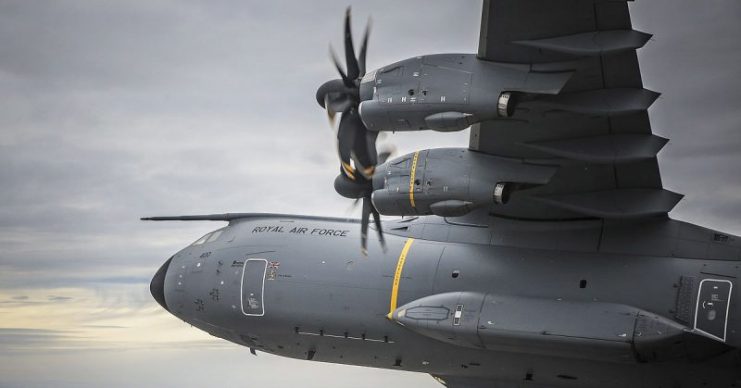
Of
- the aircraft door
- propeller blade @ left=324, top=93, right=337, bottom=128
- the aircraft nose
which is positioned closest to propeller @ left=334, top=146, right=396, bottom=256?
propeller blade @ left=324, top=93, right=337, bottom=128

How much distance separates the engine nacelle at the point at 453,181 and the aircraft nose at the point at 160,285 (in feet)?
21.1

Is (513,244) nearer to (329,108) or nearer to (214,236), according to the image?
(329,108)

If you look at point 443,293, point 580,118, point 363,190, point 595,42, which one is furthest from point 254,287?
point 595,42

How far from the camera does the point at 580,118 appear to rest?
43.5ft

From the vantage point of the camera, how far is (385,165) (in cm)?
1449

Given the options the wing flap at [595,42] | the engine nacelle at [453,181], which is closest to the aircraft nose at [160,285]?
the engine nacelle at [453,181]

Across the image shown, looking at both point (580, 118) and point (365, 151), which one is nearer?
point (580, 118)

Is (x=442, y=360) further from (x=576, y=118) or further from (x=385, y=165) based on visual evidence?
(x=576, y=118)

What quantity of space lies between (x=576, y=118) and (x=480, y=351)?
444 cm

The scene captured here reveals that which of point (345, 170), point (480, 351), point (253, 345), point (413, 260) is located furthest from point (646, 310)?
point (253, 345)

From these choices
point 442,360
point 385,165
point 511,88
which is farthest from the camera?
point 442,360

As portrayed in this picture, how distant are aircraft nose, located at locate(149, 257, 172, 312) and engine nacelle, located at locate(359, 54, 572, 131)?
24.0ft

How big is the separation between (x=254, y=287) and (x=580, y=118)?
7.01 metres

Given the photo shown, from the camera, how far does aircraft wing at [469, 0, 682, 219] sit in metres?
11.9
